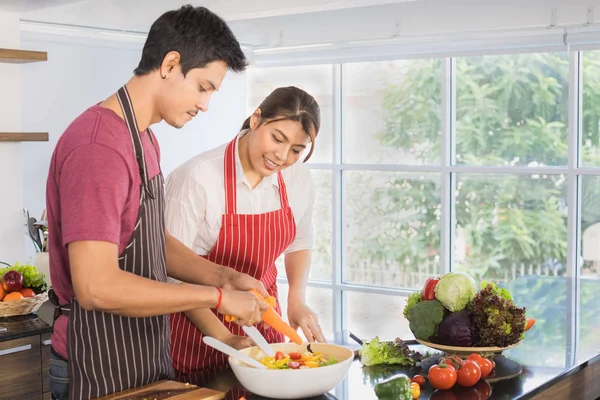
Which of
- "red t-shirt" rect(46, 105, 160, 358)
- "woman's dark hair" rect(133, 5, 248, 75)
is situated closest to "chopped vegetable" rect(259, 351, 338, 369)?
"red t-shirt" rect(46, 105, 160, 358)

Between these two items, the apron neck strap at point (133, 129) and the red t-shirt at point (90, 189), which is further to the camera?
the apron neck strap at point (133, 129)

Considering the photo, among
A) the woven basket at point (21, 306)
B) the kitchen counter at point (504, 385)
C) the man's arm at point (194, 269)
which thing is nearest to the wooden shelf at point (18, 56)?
the woven basket at point (21, 306)

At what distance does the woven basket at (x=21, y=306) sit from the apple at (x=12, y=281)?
0.21 ft

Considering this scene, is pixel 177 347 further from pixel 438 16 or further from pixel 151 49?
pixel 438 16

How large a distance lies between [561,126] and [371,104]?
1.69 m

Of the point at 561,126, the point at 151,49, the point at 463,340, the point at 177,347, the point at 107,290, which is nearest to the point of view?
the point at 107,290

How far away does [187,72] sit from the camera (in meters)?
1.81

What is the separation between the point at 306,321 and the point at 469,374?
2.29 feet

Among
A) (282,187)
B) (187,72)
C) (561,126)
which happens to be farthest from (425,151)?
(187,72)

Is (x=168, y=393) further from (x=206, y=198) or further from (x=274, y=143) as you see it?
(x=274, y=143)

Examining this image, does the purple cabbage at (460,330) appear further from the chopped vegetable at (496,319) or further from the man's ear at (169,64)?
the man's ear at (169,64)

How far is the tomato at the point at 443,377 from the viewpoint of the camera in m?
1.94

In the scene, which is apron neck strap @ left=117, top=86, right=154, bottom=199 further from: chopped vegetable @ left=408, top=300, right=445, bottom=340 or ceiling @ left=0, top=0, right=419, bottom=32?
ceiling @ left=0, top=0, right=419, bottom=32

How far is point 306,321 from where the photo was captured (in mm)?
2533
